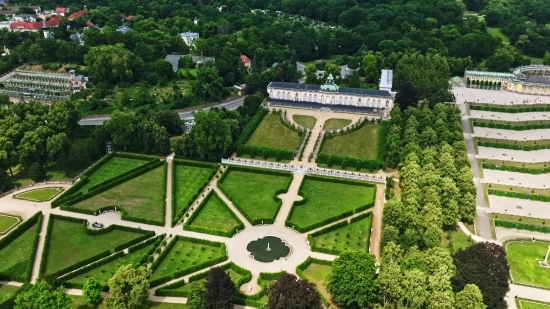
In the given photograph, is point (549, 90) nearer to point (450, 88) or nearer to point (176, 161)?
point (450, 88)

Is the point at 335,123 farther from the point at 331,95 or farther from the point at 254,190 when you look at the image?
the point at 254,190

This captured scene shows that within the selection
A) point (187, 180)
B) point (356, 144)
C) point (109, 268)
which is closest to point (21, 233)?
point (109, 268)

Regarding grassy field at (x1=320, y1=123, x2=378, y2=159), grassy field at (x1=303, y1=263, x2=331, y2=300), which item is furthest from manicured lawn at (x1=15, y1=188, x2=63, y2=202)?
grassy field at (x1=320, y1=123, x2=378, y2=159)

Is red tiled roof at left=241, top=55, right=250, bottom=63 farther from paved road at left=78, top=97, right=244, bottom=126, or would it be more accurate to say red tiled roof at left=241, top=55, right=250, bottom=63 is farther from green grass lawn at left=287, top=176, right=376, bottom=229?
green grass lawn at left=287, top=176, right=376, bottom=229

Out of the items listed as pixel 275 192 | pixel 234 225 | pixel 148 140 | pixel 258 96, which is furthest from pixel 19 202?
pixel 258 96

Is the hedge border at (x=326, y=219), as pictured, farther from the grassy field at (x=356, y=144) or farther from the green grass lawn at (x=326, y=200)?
the grassy field at (x=356, y=144)
